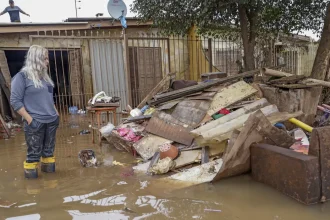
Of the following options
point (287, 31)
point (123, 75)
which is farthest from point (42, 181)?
point (287, 31)

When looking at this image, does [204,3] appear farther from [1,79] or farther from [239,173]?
[1,79]

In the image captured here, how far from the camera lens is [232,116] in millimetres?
4902

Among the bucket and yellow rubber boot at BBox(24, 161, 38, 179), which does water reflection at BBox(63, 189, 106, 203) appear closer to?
yellow rubber boot at BBox(24, 161, 38, 179)

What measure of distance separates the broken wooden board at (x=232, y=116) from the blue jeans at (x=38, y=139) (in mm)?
2030

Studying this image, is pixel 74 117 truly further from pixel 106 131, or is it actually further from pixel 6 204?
pixel 6 204

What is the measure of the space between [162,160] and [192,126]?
3.00 feet

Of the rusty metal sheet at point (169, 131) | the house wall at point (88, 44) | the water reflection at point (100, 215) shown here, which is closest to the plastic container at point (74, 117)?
the house wall at point (88, 44)

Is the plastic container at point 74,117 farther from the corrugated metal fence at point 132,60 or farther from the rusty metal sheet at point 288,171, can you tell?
the rusty metal sheet at point 288,171

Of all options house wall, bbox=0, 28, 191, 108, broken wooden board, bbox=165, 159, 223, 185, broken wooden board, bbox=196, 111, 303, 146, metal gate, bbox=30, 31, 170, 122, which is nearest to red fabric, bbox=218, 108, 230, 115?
broken wooden board, bbox=196, 111, 303, 146

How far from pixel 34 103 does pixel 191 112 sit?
2.49 meters

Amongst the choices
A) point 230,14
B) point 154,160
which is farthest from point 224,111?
point 230,14

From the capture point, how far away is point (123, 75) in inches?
402

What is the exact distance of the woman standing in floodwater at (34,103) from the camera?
13.3 ft

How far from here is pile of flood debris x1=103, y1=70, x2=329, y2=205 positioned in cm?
392
